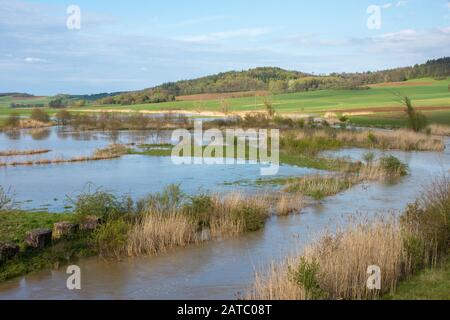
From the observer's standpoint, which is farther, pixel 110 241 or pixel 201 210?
pixel 201 210

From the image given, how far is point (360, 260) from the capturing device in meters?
10.0

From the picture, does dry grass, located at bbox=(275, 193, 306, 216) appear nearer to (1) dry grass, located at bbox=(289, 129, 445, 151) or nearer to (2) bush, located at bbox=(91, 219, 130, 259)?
(2) bush, located at bbox=(91, 219, 130, 259)

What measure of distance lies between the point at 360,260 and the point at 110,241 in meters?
6.80

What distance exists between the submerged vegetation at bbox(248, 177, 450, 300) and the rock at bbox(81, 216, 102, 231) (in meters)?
6.29

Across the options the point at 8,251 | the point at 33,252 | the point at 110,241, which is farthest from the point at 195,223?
the point at 8,251

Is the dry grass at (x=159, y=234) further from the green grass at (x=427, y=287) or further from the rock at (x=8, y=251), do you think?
the green grass at (x=427, y=287)

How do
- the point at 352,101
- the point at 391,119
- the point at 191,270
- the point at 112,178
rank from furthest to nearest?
the point at 352,101
the point at 391,119
the point at 112,178
the point at 191,270

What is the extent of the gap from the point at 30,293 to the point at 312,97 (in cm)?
13330

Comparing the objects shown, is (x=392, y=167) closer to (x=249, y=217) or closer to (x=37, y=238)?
(x=249, y=217)

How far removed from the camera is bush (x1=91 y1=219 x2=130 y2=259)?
527 inches

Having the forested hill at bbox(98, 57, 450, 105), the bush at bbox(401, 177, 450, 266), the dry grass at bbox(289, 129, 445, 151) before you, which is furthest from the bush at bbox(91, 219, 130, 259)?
the forested hill at bbox(98, 57, 450, 105)

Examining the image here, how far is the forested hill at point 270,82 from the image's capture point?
494 feet
